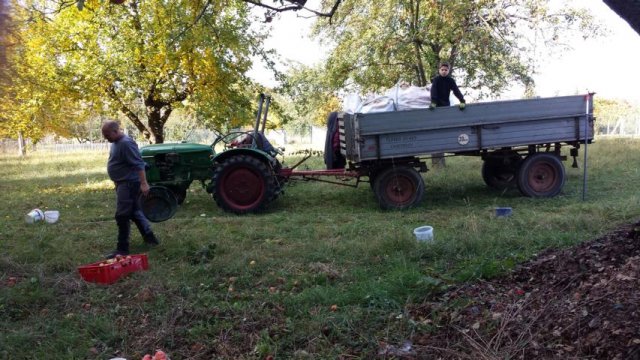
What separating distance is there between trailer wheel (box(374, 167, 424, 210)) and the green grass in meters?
0.38

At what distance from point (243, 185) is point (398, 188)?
8.40 ft

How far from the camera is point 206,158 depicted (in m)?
8.63

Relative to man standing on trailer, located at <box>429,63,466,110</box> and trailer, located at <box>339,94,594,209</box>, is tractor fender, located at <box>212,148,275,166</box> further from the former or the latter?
man standing on trailer, located at <box>429,63,466,110</box>

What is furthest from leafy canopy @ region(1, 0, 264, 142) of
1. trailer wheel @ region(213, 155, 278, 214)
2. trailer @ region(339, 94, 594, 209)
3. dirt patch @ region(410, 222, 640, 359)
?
dirt patch @ region(410, 222, 640, 359)

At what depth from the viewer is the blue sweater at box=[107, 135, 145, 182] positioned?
18.3 ft

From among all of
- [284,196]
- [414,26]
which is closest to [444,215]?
[284,196]

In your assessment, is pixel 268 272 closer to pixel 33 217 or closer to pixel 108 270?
pixel 108 270

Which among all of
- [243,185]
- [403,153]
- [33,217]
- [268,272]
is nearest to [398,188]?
[403,153]

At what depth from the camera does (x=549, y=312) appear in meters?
3.20

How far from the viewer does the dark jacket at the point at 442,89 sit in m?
8.14

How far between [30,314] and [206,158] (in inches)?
191

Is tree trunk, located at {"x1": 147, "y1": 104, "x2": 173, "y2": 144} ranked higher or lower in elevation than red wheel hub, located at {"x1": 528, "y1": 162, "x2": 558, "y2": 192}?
higher

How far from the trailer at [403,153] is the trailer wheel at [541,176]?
0.6 inches

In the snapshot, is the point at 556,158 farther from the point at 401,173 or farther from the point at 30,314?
the point at 30,314
